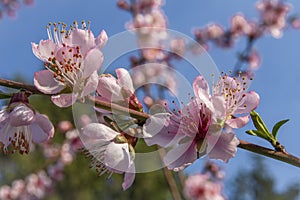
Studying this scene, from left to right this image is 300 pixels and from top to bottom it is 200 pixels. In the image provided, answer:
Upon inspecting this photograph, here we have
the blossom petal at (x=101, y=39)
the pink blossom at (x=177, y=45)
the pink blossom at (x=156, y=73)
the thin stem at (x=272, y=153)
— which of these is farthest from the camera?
the pink blossom at (x=177, y=45)

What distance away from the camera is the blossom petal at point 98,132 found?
1028mm

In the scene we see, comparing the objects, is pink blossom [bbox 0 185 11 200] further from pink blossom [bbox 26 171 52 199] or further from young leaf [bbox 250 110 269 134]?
young leaf [bbox 250 110 269 134]

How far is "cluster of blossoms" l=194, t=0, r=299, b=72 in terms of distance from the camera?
4.91 m

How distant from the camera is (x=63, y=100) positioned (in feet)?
3.34

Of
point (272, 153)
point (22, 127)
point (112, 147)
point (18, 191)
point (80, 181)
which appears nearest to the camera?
point (272, 153)

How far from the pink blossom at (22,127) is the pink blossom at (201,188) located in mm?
3644

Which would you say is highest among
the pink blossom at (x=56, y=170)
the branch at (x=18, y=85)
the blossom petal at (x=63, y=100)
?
the pink blossom at (x=56, y=170)

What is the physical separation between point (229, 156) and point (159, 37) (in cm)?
372

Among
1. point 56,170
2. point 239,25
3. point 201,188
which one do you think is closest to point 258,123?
point 201,188

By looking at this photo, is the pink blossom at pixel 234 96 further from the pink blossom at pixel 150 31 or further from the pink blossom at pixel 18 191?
the pink blossom at pixel 18 191

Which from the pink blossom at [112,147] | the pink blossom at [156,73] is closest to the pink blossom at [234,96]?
the pink blossom at [112,147]

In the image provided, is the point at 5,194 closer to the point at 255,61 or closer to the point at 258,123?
the point at 255,61

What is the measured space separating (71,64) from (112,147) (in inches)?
9.8

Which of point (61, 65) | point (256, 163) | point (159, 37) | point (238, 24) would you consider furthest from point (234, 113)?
point (256, 163)
